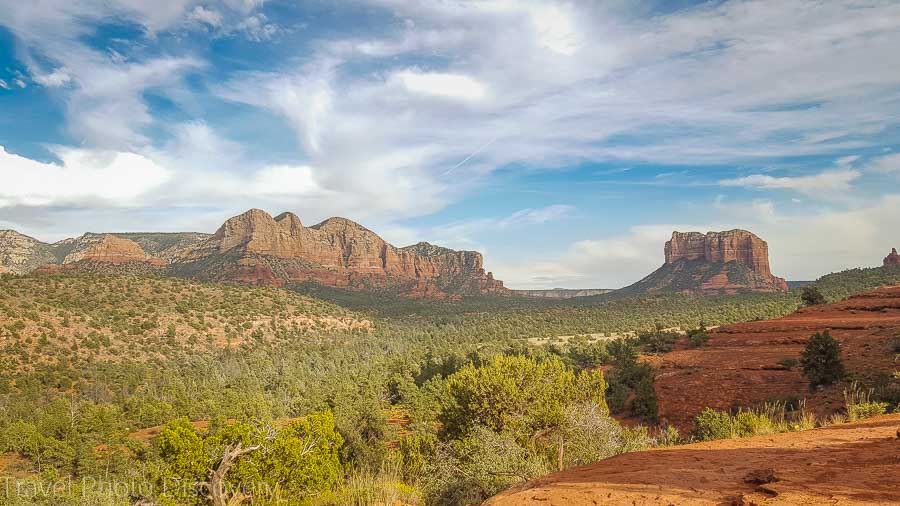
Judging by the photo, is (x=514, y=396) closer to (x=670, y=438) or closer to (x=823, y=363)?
(x=670, y=438)

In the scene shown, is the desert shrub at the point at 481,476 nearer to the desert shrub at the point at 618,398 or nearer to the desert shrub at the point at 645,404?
the desert shrub at the point at 645,404

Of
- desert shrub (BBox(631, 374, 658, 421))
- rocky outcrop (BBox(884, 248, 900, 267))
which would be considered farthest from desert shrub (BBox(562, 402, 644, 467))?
rocky outcrop (BBox(884, 248, 900, 267))

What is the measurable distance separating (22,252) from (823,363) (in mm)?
169605

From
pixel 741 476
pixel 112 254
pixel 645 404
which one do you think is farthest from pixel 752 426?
pixel 112 254

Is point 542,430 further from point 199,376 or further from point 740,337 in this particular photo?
point 199,376

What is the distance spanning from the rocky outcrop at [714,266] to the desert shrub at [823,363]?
3999 inches

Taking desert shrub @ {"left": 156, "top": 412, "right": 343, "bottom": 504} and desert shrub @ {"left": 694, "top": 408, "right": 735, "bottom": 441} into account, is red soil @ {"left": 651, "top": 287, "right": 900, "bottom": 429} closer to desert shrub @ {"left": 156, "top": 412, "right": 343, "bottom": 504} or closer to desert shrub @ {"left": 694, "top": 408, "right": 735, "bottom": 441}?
desert shrub @ {"left": 694, "top": 408, "right": 735, "bottom": 441}

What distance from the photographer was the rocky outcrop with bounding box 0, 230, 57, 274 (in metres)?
114

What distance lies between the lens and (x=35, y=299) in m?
49.6

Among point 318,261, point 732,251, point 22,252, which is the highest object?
point 732,251

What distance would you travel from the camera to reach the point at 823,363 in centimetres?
2383

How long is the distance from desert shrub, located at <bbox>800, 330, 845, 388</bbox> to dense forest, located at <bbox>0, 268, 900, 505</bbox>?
27.7 feet

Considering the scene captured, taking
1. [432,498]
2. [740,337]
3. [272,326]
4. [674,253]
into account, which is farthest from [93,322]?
[674,253]

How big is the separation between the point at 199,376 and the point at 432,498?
157 feet
